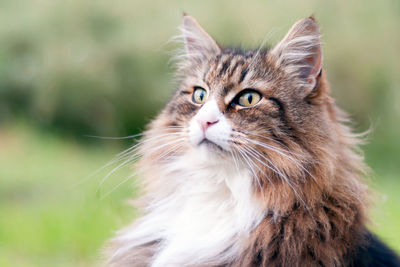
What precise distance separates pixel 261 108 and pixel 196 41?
758 millimetres

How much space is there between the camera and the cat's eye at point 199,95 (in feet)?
9.10

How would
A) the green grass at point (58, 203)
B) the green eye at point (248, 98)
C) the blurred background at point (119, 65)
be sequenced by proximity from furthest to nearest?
1. the blurred background at point (119, 65)
2. the green grass at point (58, 203)
3. the green eye at point (248, 98)

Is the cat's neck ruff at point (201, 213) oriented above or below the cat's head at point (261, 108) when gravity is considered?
below

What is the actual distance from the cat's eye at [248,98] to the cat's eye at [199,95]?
0.76 feet

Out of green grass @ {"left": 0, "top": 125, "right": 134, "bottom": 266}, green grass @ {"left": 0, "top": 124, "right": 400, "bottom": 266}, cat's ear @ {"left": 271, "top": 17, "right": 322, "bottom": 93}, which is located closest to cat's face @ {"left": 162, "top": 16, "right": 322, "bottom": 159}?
cat's ear @ {"left": 271, "top": 17, "right": 322, "bottom": 93}

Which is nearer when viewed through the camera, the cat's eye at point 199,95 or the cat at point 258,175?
the cat at point 258,175

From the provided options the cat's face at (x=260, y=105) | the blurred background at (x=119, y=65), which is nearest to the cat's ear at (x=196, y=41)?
the cat's face at (x=260, y=105)

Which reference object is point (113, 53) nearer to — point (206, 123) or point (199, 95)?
point (199, 95)

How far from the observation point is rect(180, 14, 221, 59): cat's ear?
3021 mm

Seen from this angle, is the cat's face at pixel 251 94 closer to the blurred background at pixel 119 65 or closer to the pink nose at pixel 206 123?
the pink nose at pixel 206 123

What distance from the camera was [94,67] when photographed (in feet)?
24.5

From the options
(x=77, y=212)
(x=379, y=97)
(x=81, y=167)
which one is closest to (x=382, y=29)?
(x=379, y=97)

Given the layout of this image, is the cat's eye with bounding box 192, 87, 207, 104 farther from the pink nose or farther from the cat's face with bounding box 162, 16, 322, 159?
the pink nose

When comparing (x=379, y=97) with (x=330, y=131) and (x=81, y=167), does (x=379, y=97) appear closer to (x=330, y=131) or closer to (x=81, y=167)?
(x=81, y=167)
